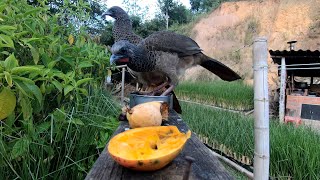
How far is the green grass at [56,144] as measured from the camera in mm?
995

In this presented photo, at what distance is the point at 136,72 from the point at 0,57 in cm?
120

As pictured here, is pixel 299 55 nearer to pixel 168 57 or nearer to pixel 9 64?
pixel 168 57

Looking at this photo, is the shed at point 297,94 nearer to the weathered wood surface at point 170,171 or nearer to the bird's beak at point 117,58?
the bird's beak at point 117,58

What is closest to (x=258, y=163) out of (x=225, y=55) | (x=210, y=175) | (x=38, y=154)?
(x=210, y=175)

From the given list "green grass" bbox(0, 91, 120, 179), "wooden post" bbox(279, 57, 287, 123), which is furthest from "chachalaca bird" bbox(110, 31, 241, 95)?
"wooden post" bbox(279, 57, 287, 123)

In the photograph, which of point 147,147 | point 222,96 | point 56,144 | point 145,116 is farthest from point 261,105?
point 222,96

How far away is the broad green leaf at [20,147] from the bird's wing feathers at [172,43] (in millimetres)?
1487

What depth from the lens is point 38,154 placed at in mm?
1079

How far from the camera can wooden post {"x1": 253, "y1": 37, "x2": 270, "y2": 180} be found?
3.69ft

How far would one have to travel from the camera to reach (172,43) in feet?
8.02

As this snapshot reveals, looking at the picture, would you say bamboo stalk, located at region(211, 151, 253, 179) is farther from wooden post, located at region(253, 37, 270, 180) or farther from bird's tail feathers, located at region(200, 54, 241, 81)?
wooden post, located at region(253, 37, 270, 180)

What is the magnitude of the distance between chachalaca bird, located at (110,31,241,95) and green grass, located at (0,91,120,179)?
525 millimetres

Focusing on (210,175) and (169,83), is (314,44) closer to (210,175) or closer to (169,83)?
(169,83)

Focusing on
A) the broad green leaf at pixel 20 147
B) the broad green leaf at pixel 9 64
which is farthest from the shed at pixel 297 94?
the broad green leaf at pixel 9 64
